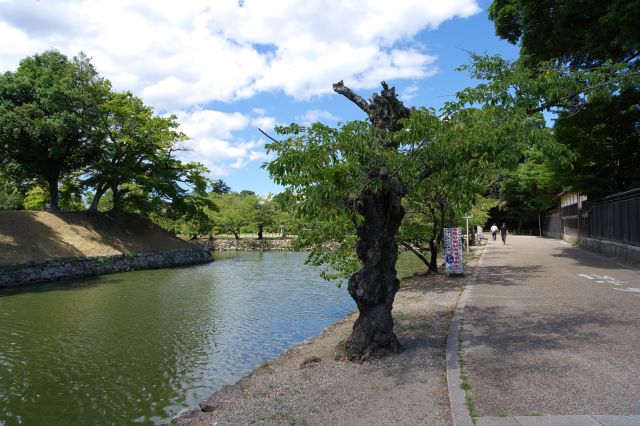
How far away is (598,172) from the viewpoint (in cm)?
2083

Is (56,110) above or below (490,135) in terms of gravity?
above

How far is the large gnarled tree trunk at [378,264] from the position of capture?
6609 mm

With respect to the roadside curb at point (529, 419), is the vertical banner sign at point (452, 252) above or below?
above

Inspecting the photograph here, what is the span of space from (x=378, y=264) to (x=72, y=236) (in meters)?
25.5

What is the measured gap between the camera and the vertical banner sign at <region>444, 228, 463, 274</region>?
48.5 ft

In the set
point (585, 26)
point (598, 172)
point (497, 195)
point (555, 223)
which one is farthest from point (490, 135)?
point (497, 195)

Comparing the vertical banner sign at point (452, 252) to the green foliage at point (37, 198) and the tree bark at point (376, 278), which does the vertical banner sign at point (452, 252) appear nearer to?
the tree bark at point (376, 278)

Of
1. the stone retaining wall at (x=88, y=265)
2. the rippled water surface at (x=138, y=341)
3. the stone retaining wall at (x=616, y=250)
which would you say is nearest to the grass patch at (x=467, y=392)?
the rippled water surface at (x=138, y=341)

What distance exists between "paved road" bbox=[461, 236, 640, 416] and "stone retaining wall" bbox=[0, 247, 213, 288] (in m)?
20.0

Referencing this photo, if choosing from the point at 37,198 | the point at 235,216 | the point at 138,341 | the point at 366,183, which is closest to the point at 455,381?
the point at 366,183

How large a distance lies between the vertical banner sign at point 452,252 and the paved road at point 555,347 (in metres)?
2.64

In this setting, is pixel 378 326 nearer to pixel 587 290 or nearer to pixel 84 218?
pixel 587 290

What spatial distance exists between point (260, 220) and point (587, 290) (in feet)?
134

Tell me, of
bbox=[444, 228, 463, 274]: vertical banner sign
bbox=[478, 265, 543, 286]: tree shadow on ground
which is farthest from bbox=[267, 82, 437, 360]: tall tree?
bbox=[444, 228, 463, 274]: vertical banner sign
